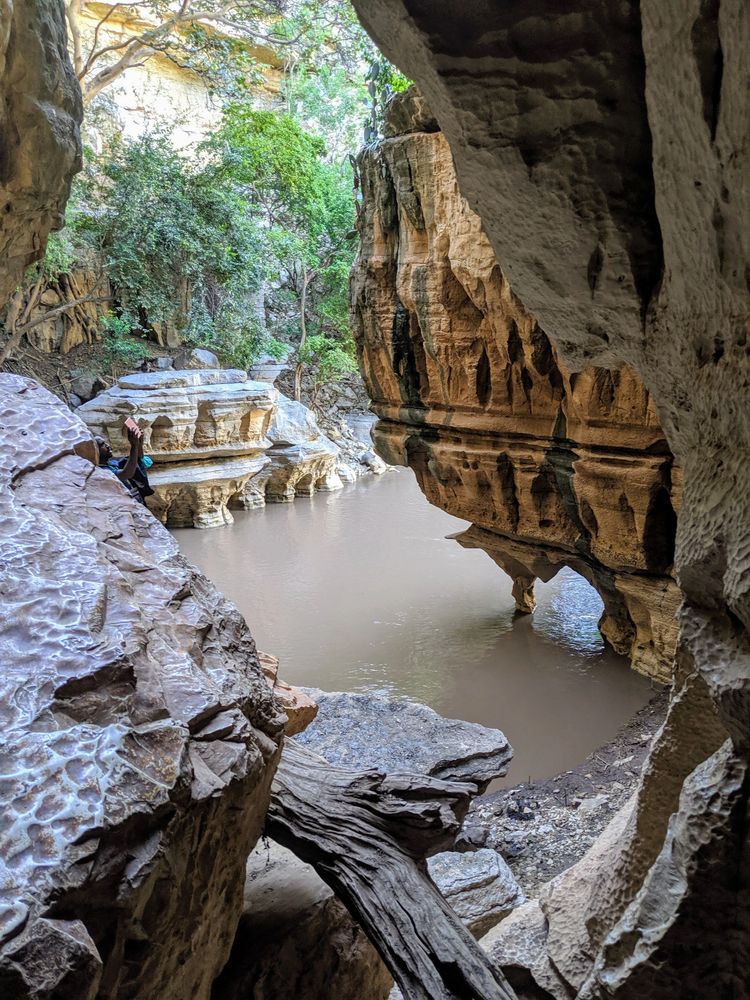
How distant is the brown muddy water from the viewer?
5.94m

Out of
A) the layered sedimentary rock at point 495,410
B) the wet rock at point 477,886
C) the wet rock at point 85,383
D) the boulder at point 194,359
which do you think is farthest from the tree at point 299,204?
the wet rock at point 477,886

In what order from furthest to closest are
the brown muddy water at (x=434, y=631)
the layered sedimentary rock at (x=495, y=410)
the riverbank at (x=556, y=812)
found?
1. the brown muddy water at (x=434, y=631)
2. the layered sedimentary rock at (x=495, y=410)
3. the riverbank at (x=556, y=812)

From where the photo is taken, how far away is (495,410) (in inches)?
239

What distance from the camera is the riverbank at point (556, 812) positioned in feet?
13.2

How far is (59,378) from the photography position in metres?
13.9

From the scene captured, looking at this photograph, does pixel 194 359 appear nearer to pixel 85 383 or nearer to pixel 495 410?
pixel 85 383

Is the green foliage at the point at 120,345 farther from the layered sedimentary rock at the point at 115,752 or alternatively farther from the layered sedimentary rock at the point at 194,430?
the layered sedimentary rock at the point at 115,752

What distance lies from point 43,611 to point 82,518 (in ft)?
1.89

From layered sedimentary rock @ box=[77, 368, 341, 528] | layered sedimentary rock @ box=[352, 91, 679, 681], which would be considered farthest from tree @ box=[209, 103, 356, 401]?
layered sedimentary rock @ box=[352, 91, 679, 681]

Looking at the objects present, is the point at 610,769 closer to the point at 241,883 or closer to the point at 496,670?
the point at 496,670

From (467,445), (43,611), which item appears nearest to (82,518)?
(43,611)

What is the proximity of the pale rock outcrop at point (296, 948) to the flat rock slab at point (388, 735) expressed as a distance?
5.48ft

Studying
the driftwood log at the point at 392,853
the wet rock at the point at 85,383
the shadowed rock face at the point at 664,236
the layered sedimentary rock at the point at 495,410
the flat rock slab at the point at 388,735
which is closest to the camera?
the shadowed rock face at the point at 664,236

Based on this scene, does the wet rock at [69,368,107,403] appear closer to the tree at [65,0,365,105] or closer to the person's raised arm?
the tree at [65,0,365,105]
